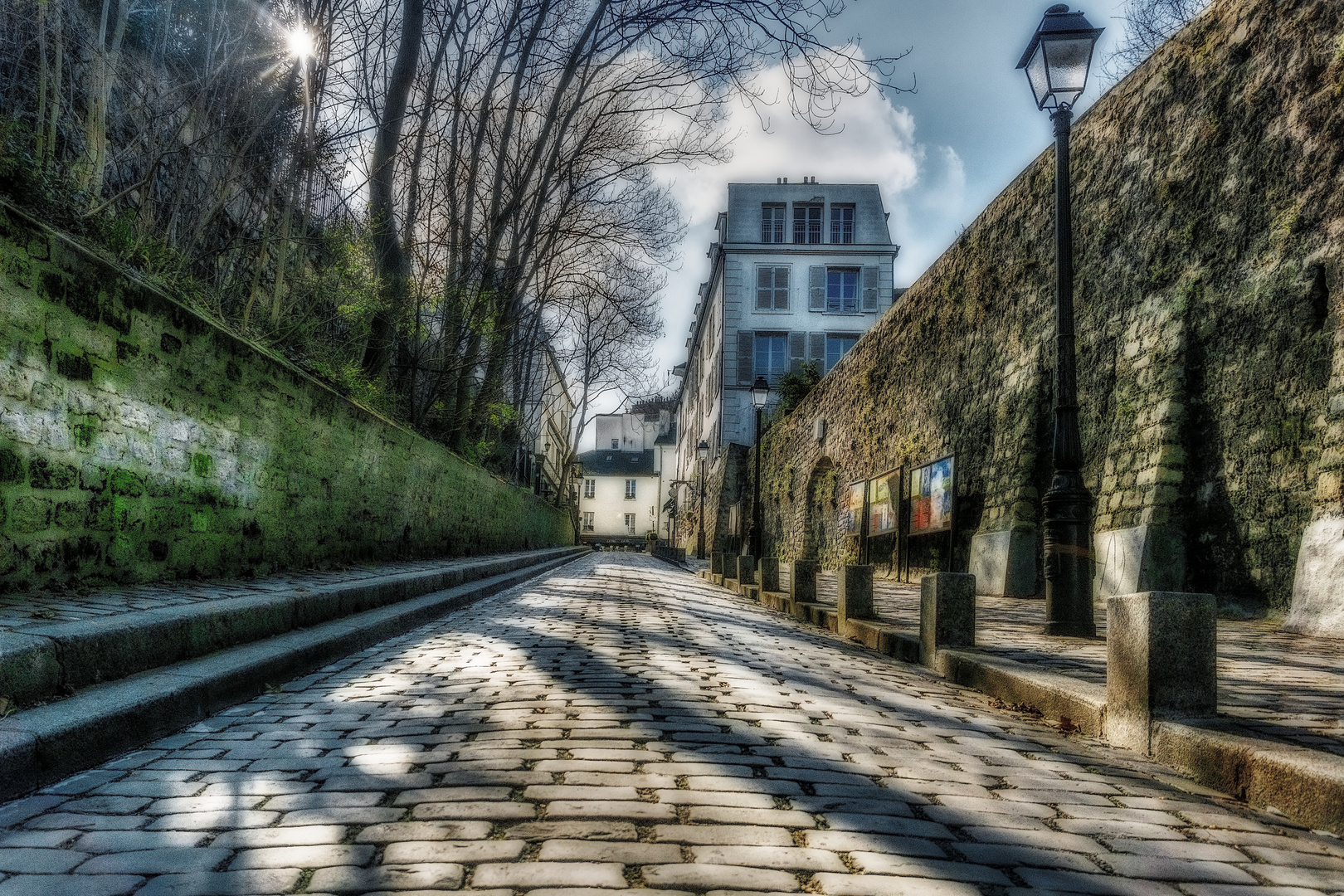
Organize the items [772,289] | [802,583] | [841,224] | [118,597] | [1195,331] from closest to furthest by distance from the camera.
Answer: [118,597], [1195,331], [802,583], [772,289], [841,224]

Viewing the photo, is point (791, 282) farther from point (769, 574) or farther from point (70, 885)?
point (70, 885)

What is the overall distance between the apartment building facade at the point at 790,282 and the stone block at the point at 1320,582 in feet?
80.5

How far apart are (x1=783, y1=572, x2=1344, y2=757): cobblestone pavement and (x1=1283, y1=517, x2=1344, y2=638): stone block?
0.34 ft

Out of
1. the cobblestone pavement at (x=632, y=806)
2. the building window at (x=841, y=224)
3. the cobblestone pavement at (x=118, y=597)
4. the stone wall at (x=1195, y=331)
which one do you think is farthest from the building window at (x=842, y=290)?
the cobblestone pavement at (x=632, y=806)

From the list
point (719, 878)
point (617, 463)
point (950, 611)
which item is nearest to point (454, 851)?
point (719, 878)

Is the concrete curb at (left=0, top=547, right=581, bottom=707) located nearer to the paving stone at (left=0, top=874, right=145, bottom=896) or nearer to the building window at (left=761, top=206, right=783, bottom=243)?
the paving stone at (left=0, top=874, right=145, bottom=896)

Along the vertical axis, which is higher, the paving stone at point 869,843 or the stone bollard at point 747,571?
the stone bollard at point 747,571

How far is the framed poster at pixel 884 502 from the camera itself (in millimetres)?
13648

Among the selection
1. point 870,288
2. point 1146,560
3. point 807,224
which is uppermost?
point 807,224

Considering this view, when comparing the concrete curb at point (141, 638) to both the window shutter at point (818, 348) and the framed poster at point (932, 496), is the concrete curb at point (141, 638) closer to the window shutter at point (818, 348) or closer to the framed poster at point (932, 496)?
the framed poster at point (932, 496)

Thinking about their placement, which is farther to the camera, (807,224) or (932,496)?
(807,224)

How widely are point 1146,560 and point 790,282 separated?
25730 mm

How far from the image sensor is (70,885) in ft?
5.82

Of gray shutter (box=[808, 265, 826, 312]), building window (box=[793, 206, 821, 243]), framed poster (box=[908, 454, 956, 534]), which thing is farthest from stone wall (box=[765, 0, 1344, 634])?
building window (box=[793, 206, 821, 243])
